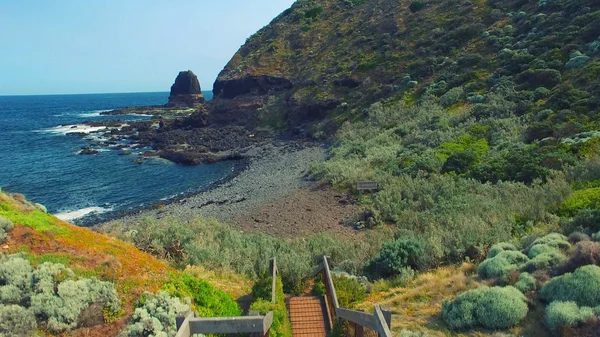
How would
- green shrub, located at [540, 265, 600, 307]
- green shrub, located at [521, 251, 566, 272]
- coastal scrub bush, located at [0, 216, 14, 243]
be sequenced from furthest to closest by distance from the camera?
1. coastal scrub bush, located at [0, 216, 14, 243]
2. green shrub, located at [521, 251, 566, 272]
3. green shrub, located at [540, 265, 600, 307]

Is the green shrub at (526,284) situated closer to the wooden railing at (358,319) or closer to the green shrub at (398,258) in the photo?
the wooden railing at (358,319)

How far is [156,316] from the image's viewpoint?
275 inches

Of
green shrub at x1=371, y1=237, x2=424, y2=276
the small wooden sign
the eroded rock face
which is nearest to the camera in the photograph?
green shrub at x1=371, y1=237, x2=424, y2=276

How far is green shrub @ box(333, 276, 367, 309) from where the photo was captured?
880cm

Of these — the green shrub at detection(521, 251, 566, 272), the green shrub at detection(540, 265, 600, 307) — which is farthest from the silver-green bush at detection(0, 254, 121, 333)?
the green shrub at detection(521, 251, 566, 272)

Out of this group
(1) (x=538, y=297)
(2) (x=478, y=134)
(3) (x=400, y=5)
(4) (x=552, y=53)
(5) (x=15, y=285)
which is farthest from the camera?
(3) (x=400, y=5)

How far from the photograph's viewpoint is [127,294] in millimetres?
7684

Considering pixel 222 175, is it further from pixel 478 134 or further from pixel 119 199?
pixel 478 134

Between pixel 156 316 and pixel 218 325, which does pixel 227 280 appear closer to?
pixel 156 316

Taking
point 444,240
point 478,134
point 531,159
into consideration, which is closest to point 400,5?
point 478,134

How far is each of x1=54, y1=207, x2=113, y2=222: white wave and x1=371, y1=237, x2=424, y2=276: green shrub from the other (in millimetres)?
22166

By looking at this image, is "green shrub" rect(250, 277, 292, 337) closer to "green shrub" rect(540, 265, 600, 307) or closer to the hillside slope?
the hillside slope

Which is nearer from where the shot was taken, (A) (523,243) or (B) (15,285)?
(B) (15,285)

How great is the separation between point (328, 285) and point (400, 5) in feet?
198
